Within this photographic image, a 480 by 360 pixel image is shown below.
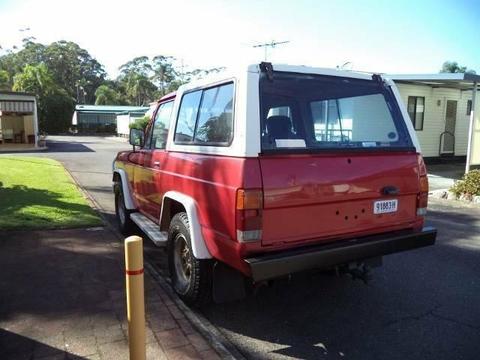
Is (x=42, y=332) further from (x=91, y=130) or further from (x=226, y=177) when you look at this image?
(x=91, y=130)

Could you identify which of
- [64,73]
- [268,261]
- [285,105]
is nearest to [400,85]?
[285,105]

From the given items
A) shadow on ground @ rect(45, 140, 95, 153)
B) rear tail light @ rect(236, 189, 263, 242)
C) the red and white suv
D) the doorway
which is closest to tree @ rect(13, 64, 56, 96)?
shadow on ground @ rect(45, 140, 95, 153)

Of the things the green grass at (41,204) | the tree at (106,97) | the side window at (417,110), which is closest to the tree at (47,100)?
the tree at (106,97)

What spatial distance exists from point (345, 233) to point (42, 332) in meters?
2.69

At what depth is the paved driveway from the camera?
3.73 m

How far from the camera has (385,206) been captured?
13.5 feet

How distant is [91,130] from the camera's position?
57719 mm

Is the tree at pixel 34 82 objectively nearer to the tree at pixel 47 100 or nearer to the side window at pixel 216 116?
the tree at pixel 47 100

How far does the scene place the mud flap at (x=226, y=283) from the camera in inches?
158

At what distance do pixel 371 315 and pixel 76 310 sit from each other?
278 cm

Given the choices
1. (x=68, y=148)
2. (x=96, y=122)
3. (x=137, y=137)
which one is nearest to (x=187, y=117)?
(x=137, y=137)

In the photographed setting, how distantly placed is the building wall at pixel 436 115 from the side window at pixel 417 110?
15cm

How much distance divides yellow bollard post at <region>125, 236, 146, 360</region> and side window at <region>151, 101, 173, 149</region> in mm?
2739

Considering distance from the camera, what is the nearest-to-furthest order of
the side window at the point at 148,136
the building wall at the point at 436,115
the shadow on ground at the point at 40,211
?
1. the side window at the point at 148,136
2. the shadow on ground at the point at 40,211
3. the building wall at the point at 436,115
